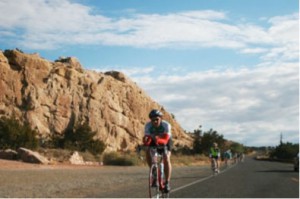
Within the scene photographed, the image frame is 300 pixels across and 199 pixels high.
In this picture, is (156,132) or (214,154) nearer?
(156,132)

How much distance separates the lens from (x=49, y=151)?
186 feet

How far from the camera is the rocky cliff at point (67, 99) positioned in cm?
7481

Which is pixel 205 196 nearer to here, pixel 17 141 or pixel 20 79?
pixel 17 141

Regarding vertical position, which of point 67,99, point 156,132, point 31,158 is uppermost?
point 67,99

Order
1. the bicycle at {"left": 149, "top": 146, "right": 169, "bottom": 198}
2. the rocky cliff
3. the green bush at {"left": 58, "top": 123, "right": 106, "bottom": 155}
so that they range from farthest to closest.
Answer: the rocky cliff → the green bush at {"left": 58, "top": 123, "right": 106, "bottom": 155} → the bicycle at {"left": 149, "top": 146, "right": 169, "bottom": 198}

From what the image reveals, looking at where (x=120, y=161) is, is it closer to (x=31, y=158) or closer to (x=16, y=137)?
(x=16, y=137)

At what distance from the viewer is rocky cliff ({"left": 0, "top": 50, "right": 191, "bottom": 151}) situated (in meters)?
74.8

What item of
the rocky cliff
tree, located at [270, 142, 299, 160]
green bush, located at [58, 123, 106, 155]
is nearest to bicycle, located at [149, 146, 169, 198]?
green bush, located at [58, 123, 106, 155]

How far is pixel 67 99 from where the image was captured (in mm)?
80938

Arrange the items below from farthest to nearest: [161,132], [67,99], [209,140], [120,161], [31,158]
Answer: [209,140] < [67,99] < [120,161] < [31,158] < [161,132]

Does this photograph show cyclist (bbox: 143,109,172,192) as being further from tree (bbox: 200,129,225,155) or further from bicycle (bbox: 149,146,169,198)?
tree (bbox: 200,129,225,155)

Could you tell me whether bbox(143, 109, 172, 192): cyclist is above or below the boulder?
above

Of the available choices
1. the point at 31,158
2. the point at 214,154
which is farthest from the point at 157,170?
the point at 31,158

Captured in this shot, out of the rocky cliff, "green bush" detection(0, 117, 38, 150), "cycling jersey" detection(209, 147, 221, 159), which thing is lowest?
"cycling jersey" detection(209, 147, 221, 159)
